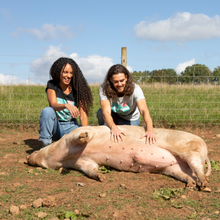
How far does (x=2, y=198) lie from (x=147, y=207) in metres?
1.49

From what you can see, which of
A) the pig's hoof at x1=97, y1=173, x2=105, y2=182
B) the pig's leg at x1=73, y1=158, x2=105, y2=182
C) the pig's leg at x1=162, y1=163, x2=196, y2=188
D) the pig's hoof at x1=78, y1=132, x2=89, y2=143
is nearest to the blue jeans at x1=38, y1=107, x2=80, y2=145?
the pig's leg at x1=73, y1=158, x2=105, y2=182

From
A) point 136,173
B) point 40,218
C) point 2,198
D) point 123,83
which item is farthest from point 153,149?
point 2,198

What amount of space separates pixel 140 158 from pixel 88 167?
2.25ft

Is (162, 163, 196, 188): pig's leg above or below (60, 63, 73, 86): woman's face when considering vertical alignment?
below

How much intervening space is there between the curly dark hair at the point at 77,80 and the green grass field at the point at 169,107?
2052 millimetres

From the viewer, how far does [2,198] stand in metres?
2.60

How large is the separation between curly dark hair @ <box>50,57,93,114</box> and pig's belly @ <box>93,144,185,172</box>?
1.22 metres

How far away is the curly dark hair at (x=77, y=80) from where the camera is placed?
13.4 feet

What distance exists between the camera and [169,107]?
6.84 m

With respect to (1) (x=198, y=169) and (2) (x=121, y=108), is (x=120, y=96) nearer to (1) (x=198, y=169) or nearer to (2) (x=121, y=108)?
(2) (x=121, y=108)

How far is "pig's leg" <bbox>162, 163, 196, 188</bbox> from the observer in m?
2.96

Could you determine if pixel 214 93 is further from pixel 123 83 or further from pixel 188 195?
pixel 188 195

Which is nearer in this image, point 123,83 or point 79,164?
point 79,164

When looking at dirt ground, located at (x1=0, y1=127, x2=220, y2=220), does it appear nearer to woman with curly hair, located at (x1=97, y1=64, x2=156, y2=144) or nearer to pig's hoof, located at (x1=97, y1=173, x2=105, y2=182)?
pig's hoof, located at (x1=97, y1=173, x2=105, y2=182)
